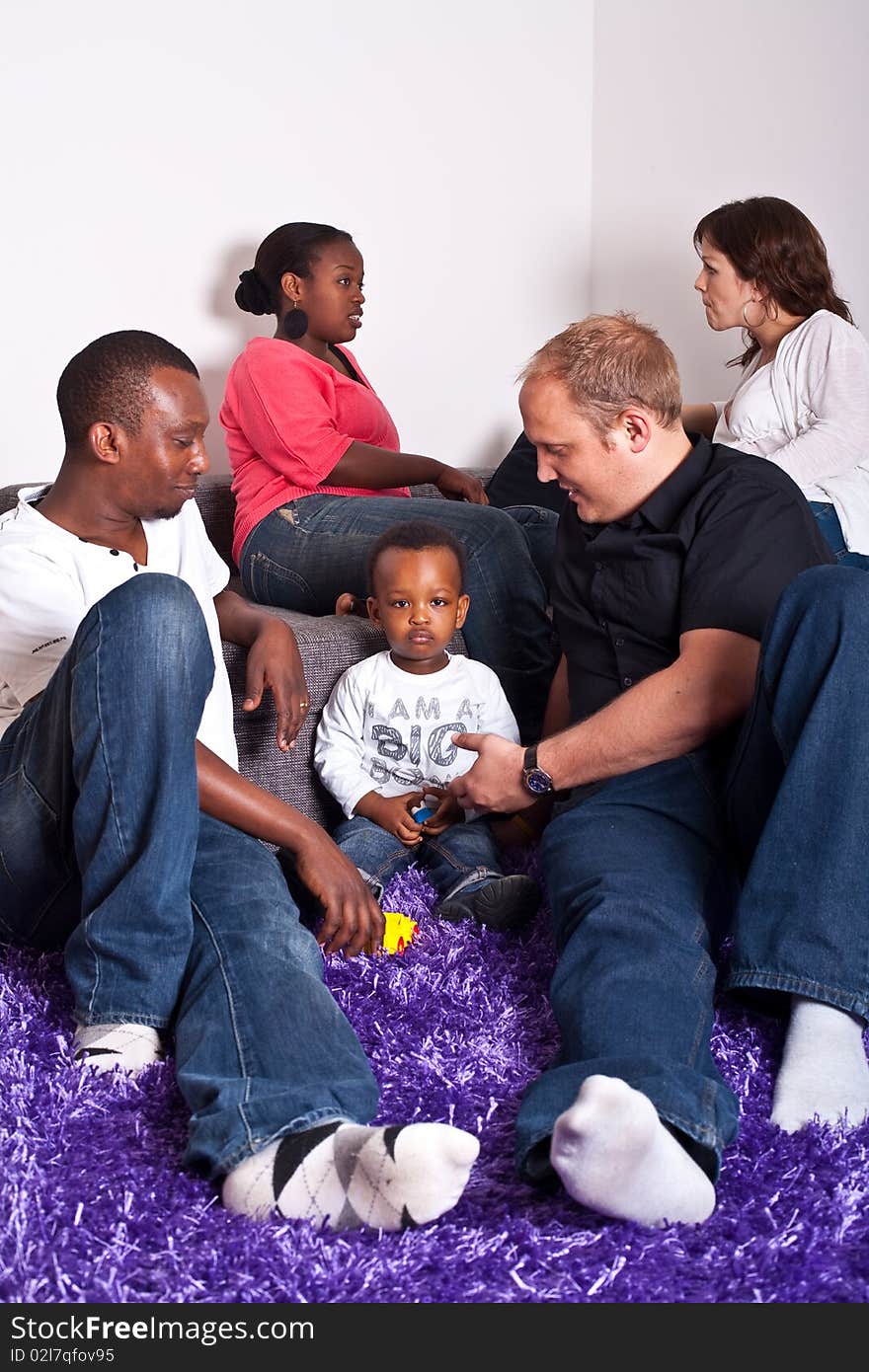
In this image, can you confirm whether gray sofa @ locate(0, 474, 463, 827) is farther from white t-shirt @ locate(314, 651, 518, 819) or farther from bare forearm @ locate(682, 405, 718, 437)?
bare forearm @ locate(682, 405, 718, 437)

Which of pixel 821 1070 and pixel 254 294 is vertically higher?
pixel 254 294

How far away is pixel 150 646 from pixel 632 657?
652 mm

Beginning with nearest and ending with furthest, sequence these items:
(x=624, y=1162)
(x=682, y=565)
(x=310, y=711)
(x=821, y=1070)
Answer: (x=624, y=1162) < (x=821, y=1070) < (x=682, y=565) < (x=310, y=711)

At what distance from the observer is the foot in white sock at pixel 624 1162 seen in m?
1.02

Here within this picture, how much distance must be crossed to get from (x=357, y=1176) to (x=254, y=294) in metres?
2.05

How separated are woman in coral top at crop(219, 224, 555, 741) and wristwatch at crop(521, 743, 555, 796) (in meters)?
0.56

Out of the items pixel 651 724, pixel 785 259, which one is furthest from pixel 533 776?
pixel 785 259

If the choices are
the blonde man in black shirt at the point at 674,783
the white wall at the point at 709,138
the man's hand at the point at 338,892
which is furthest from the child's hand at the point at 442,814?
the white wall at the point at 709,138

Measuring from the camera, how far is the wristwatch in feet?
5.51

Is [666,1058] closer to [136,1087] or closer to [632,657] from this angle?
[136,1087]

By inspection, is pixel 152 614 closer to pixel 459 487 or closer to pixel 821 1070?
pixel 821 1070

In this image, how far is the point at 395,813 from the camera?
1.95m

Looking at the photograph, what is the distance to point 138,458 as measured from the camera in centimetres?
160

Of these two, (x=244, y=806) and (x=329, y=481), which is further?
(x=329, y=481)
